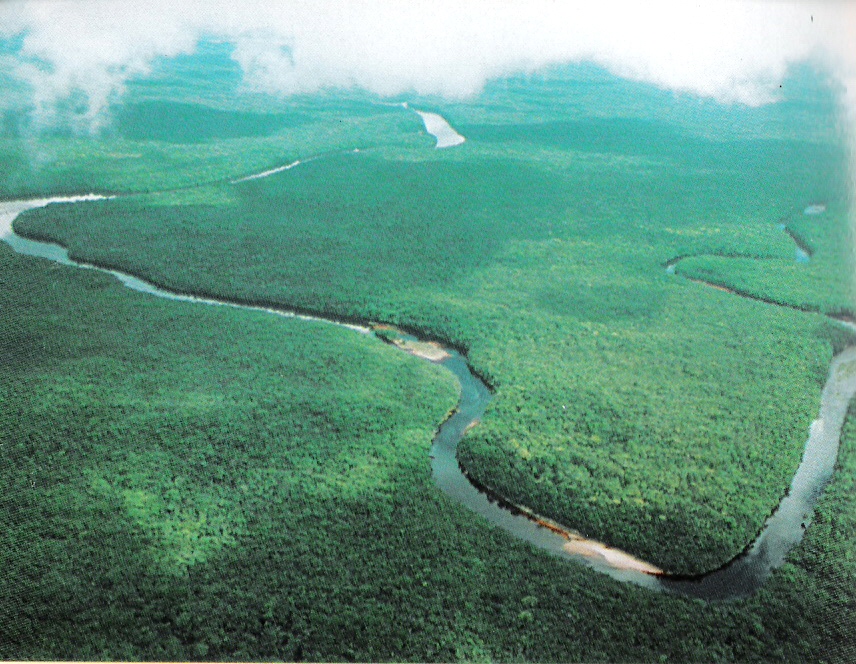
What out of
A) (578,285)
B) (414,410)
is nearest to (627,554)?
(414,410)

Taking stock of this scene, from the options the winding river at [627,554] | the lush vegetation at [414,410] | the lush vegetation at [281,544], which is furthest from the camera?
the winding river at [627,554]

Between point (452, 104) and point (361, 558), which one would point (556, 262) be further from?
point (452, 104)

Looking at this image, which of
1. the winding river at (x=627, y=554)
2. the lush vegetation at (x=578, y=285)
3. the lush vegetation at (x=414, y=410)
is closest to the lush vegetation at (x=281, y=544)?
the lush vegetation at (x=414, y=410)

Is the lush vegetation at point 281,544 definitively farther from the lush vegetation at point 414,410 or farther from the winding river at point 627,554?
the winding river at point 627,554

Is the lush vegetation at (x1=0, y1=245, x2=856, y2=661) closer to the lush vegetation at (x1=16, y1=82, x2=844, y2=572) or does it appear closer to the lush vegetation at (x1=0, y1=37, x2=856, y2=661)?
the lush vegetation at (x1=0, y1=37, x2=856, y2=661)

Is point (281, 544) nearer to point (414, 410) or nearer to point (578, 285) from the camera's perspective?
point (414, 410)
